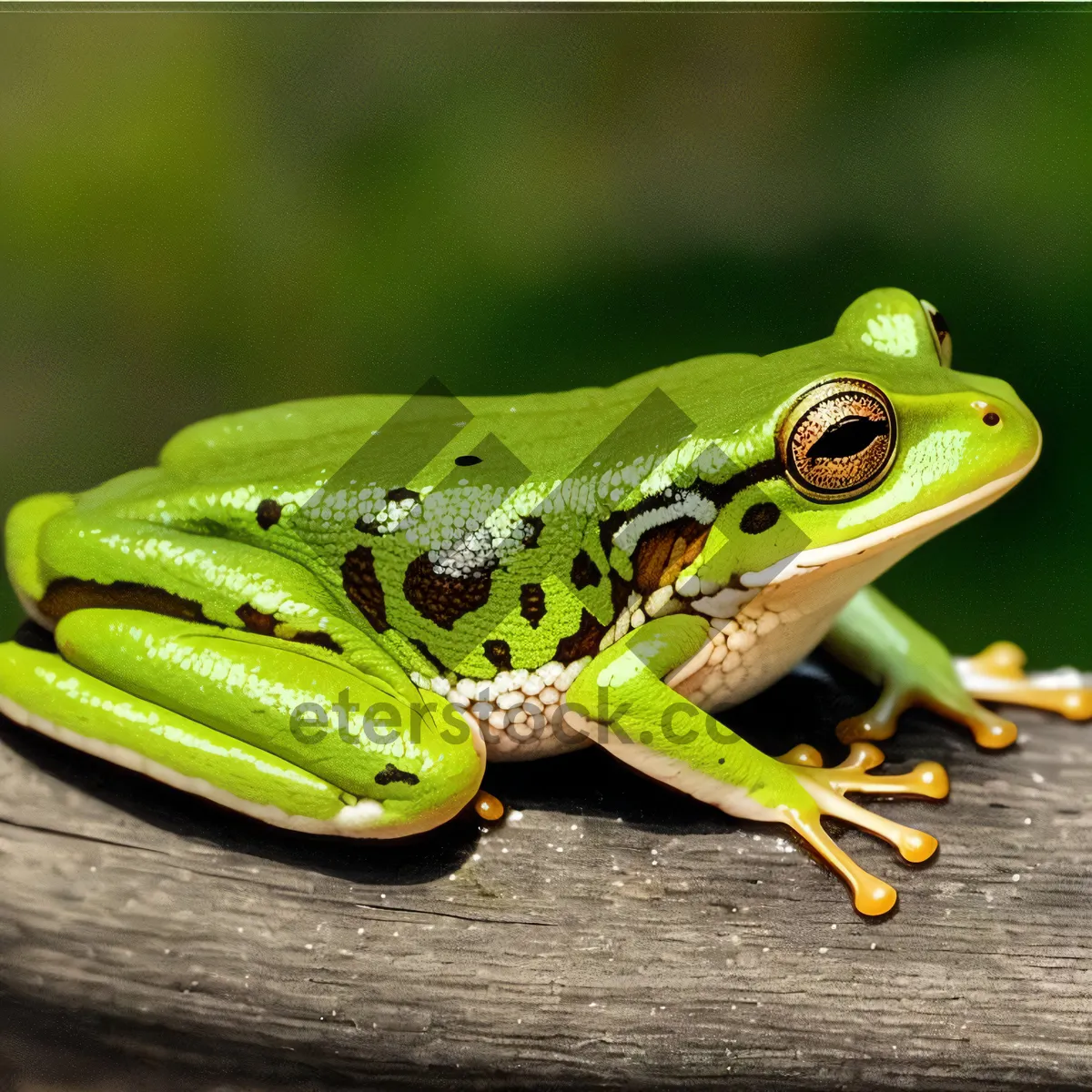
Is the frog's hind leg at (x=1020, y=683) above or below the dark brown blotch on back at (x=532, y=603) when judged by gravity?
below

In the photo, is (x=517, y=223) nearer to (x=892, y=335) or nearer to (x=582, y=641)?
(x=892, y=335)

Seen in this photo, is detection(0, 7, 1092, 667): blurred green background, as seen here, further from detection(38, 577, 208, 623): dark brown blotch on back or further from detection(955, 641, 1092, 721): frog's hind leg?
detection(38, 577, 208, 623): dark brown blotch on back

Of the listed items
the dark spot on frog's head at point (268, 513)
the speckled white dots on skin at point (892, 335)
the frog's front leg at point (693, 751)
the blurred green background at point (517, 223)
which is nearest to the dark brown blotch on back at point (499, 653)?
the frog's front leg at point (693, 751)

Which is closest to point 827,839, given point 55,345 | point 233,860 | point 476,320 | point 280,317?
point 233,860

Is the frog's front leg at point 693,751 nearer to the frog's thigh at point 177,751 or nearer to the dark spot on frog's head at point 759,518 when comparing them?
the dark spot on frog's head at point 759,518

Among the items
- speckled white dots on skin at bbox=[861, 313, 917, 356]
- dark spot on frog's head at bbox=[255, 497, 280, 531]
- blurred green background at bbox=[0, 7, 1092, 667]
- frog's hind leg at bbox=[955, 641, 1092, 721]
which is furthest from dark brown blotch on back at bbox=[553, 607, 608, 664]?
blurred green background at bbox=[0, 7, 1092, 667]

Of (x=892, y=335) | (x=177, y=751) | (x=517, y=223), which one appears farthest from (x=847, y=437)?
(x=517, y=223)

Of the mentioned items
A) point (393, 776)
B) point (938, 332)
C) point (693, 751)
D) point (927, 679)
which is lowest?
point (927, 679)

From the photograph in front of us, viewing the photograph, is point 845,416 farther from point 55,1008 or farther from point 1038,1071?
point 55,1008
